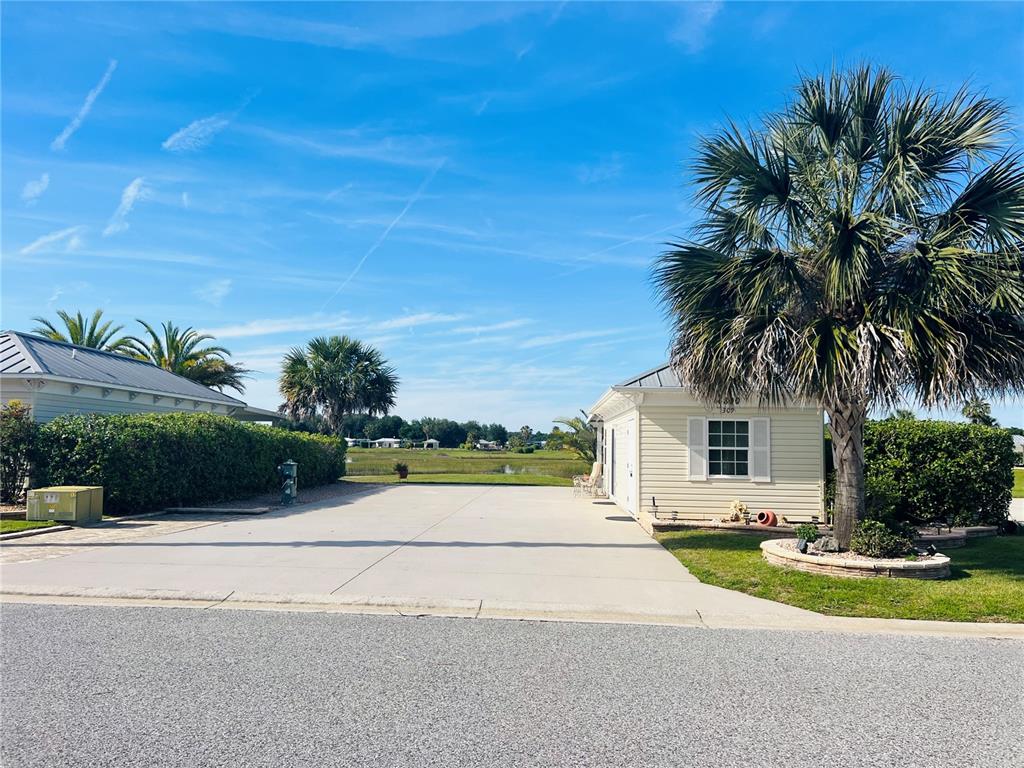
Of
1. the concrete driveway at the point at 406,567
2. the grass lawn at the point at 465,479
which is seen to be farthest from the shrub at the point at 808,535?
the grass lawn at the point at 465,479

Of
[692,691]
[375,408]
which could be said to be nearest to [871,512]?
[692,691]

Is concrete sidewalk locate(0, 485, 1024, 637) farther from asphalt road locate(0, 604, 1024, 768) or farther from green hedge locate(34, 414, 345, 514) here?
green hedge locate(34, 414, 345, 514)

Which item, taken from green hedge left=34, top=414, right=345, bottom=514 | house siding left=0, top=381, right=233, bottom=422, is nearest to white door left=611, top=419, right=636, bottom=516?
green hedge left=34, top=414, right=345, bottom=514

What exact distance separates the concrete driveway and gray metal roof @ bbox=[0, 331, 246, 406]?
20.6ft

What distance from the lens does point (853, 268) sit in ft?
31.7

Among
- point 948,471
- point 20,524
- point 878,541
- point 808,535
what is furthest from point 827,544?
point 20,524

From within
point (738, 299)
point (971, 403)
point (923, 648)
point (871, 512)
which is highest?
point (738, 299)

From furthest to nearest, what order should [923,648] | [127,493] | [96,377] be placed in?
→ [96,377]
[127,493]
[923,648]

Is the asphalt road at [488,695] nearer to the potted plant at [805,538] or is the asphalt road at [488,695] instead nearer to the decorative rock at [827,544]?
the decorative rock at [827,544]

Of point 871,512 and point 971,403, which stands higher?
point 971,403

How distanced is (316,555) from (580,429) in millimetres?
20467

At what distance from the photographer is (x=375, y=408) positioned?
3828 centimetres

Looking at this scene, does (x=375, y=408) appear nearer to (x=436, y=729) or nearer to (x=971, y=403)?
(x=971, y=403)

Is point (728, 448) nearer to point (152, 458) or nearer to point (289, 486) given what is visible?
point (289, 486)
